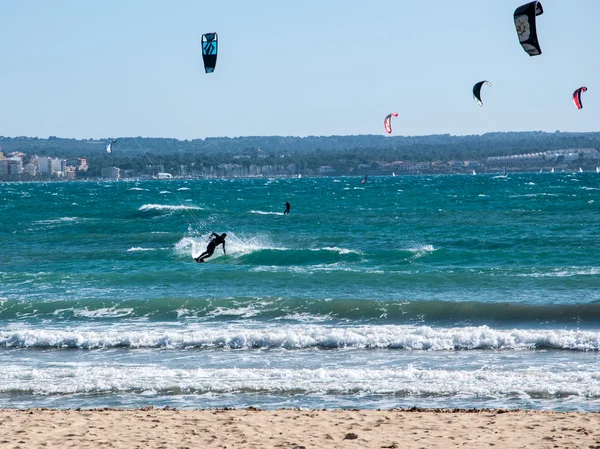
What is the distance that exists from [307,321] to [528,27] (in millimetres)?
6152

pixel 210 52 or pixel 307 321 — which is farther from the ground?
pixel 210 52

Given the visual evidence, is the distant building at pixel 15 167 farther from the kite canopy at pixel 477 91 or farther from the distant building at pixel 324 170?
the kite canopy at pixel 477 91

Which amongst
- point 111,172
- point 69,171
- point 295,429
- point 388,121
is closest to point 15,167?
point 69,171

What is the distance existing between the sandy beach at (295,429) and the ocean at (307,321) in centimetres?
83

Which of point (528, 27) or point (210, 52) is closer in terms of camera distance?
point (528, 27)

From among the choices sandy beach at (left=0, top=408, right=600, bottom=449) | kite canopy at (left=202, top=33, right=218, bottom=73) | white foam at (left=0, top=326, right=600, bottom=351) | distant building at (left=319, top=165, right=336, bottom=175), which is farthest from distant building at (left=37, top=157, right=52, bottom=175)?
sandy beach at (left=0, top=408, right=600, bottom=449)

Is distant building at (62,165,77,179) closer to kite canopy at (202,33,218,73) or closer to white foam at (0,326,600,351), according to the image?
kite canopy at (202,33,218,73)

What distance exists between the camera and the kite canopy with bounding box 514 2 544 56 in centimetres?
1223

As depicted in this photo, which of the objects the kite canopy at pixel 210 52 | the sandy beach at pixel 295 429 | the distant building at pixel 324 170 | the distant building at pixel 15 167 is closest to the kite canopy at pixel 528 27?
the sandy beach at pixel 295 429

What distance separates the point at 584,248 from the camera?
25234 millimetres

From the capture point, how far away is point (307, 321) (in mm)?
15266

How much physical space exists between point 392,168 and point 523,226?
12709cm

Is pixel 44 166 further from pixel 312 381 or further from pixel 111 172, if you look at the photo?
pixel 312 381

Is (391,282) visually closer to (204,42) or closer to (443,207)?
(204,42)
